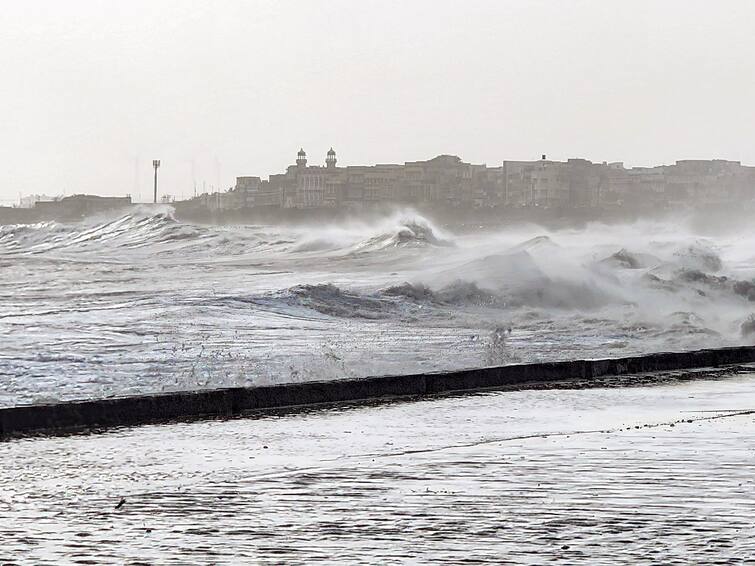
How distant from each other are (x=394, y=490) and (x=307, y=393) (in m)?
3.75

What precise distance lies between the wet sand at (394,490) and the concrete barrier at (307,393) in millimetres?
311

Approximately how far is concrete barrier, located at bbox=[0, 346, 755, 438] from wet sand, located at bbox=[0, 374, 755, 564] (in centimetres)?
31

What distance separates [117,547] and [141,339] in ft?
47.3

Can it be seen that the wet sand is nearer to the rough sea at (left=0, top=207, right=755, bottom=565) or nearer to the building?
the rough sea at (left=0, top=207, right=755, bottom=565)

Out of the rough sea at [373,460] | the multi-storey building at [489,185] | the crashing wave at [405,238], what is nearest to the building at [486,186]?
the multi-storey building at [489,185]

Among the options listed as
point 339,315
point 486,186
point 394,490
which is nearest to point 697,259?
point 339,315

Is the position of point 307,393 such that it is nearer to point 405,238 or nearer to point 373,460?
point 373,460

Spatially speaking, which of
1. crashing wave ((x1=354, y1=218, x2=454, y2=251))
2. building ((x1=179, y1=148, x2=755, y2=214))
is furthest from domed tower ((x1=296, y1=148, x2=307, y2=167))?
crashing wave ((x1=354, y1=218, x2=454, y2=251))

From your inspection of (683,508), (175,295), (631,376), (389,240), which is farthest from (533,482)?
(389,240)

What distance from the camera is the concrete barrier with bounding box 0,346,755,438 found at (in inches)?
312

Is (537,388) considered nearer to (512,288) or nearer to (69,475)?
(69,475)

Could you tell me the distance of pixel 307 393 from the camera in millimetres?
9430

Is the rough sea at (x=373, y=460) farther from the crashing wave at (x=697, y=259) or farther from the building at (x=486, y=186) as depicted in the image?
the building at (x=486, y=186)

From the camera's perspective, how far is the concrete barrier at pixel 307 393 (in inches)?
312
